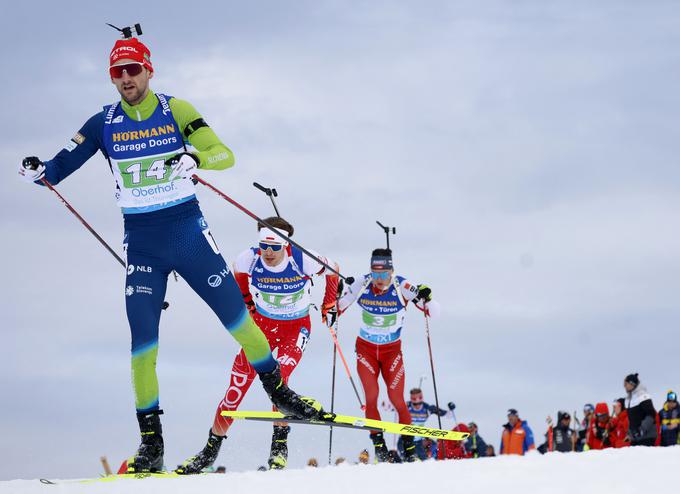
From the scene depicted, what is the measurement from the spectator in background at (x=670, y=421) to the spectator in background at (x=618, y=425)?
124 centimetres

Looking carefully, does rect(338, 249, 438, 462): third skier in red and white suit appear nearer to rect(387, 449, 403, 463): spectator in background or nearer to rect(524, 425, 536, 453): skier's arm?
rect(387, 449, 403, 463): spectator in background

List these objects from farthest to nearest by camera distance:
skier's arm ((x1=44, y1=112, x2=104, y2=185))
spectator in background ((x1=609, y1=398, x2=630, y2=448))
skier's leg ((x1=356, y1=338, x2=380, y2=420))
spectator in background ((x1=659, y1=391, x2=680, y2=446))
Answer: spectator in background ((x1=609, y1=398, x2=630, y2=448)), spectator in background ((x1=659, y1=391, x2=680, y2=446)), skier's leg ((x1=356, y1=338, x2=380, y2=420)), skier's arm ((x1=44, y1=112, x2=104, y2=185))

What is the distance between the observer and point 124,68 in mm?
6855

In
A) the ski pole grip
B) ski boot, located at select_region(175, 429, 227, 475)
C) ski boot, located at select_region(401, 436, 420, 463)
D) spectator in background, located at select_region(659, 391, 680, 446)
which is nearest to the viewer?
ski boot, located at select_region(175, 429, 227, 475)

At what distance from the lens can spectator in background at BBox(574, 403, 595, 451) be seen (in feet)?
62.2

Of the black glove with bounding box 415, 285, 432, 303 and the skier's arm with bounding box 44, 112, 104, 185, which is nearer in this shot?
the skier's arm with bounding box 44, 112, 104, 185

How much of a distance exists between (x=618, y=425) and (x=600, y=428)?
0.90 meters

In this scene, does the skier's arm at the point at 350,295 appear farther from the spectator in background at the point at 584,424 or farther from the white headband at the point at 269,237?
the spectator in background at the point at 584,424

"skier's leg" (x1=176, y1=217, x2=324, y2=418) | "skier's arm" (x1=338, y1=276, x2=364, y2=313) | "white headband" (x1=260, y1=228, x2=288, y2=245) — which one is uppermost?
"skier's arm" (x1=338, y1=276, x2=364, y2=313)

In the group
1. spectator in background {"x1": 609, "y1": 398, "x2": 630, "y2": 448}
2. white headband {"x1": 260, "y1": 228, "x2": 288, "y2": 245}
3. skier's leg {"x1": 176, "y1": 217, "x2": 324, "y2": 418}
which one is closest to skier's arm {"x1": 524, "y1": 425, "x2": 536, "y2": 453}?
spectator in background {"x1": 609, "y1": 398, "x2": 630, "y2": 448}

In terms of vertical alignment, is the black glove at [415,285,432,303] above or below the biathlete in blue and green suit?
above

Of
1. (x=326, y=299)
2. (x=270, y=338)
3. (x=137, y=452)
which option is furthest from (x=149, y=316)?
(x=326, y=299)

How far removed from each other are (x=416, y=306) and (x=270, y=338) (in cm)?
378

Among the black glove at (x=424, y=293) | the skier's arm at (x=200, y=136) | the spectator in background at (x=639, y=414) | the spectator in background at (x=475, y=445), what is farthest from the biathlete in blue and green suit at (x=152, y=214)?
the spectator in background at (x=475, y=445)
